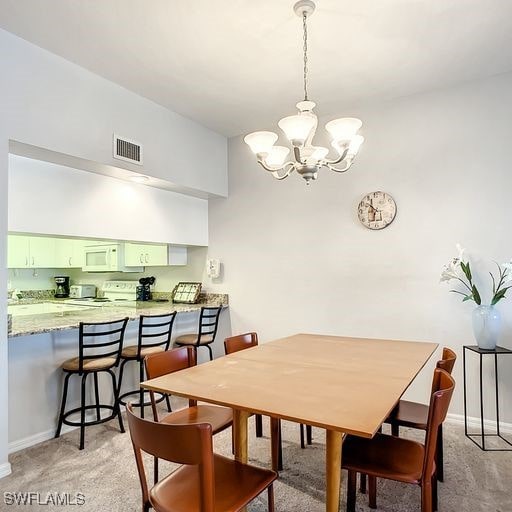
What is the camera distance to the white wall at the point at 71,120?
254cm

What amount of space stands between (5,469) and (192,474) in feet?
5.36

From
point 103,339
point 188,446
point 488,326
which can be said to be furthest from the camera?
point 103,339

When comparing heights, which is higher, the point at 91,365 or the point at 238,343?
the point at 238,343

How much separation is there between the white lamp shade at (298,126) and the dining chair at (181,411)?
144 centimetres

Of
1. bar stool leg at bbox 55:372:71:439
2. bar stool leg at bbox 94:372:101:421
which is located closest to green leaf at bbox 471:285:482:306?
bar stool leg at bbox 94:372:101:421

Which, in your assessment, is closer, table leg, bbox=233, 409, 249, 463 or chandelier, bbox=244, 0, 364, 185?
table leg, bbox=233, 409, 249, 463

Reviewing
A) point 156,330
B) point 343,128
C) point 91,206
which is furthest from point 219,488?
point 91,206

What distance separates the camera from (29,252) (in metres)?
5.40

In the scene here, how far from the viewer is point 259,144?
2240 millimetres

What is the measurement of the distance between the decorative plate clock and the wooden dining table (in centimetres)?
137

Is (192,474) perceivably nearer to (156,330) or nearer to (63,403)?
(63,403)

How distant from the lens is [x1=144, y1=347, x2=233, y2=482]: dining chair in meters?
2.22

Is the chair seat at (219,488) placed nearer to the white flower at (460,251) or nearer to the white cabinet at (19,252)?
the white flower at (460,251)

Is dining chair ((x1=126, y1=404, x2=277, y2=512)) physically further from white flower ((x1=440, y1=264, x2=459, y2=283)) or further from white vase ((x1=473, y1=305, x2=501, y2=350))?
white flower ((x1=440, y1=264, x2=459, y2=283))
